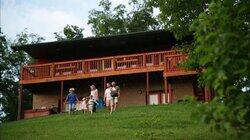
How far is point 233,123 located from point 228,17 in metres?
2.12

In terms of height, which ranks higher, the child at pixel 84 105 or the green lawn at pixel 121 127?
the child at pixel 84 105

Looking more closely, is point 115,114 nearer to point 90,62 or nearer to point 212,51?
point 90,62

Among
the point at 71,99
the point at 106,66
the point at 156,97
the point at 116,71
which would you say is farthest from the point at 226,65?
the point at 156,97

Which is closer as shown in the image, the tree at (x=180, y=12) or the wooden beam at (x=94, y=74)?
the tree at (x=180, y=12)

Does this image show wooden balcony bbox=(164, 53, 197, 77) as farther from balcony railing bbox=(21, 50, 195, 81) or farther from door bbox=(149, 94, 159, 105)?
door bbox=(149, 94, 159, 105)

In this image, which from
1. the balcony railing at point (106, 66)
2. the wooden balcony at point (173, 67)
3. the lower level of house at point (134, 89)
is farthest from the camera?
the lower level of house at point (134, 89)

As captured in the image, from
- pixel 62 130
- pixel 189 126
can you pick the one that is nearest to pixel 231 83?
pixel 189 126

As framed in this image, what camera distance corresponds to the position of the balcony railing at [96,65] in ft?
104

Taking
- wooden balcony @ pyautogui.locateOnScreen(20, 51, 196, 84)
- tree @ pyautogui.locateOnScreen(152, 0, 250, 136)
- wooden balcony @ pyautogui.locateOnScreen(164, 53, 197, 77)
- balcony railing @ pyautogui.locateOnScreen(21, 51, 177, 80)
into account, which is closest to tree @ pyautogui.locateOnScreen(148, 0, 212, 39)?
wooden balcony @ pyautogui.locateOnScreen(164, 53, 197, 77)

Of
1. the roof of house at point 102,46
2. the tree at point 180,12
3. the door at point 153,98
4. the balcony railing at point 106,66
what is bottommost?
the door at point 153,98

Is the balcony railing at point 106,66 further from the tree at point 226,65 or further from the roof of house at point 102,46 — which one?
the tree at point 226,65

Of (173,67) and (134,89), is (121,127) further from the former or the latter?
(134,89)

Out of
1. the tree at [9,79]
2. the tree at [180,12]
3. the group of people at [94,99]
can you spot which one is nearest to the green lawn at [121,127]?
the group of people at [94,99]

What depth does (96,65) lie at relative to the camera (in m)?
32.9
